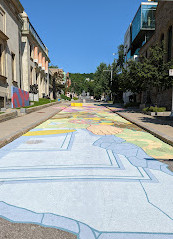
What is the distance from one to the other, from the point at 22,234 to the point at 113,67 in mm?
53423

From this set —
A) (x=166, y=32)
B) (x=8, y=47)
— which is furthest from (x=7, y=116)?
(x=166, y=32)

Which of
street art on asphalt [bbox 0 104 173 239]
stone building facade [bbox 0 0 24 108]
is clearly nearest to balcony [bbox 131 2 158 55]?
stone building facade [bbox 0 0 24 108]

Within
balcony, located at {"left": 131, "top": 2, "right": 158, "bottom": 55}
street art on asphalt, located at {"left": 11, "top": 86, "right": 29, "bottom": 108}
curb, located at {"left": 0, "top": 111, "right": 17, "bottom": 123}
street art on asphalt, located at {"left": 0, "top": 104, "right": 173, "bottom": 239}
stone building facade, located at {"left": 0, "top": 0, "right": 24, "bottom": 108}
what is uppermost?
balcony, located at {"left": 131, "top": 2, "right": 158, "bottom": 55}

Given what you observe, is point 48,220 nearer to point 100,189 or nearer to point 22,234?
point 22,234

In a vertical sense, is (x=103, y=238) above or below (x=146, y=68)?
below

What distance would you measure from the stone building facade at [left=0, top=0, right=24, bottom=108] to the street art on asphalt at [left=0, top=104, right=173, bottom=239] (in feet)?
55.8

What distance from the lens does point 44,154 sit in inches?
208

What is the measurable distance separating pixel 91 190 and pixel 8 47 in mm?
23328

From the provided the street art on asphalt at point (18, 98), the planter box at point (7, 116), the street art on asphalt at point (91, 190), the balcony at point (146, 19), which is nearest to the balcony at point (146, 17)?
the balcony at point (146, 19)

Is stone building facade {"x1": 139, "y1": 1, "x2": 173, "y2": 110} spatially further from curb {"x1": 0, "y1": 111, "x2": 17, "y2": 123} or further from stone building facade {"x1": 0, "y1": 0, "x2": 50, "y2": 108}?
stone building facade {"x1": 0, "y1": 0, "x2": 50, "y2": 108}

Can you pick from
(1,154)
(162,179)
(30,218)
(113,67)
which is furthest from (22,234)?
(113,67)

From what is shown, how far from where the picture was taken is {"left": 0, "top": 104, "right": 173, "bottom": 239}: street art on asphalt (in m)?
2.37

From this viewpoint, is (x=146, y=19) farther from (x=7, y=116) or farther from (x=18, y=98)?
(x=7, y=116)

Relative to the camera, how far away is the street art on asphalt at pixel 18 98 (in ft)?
57.0
